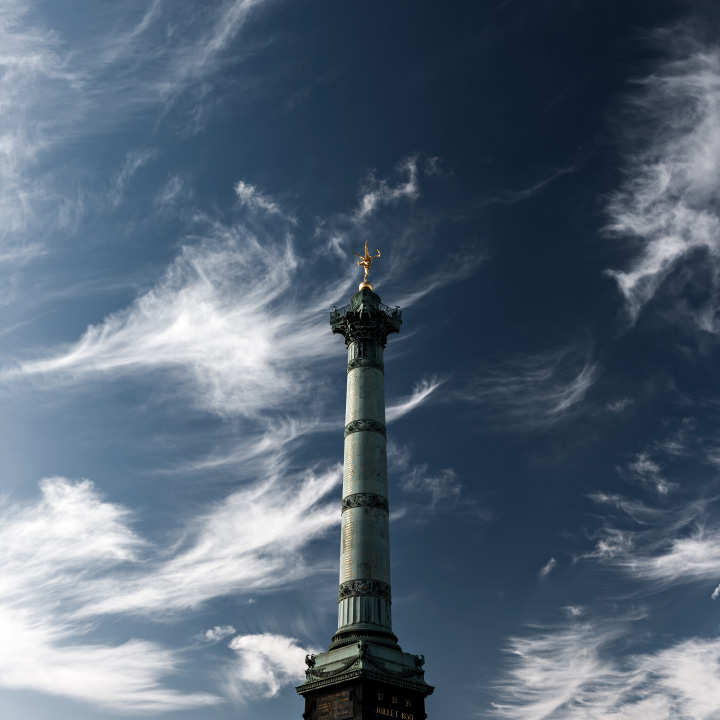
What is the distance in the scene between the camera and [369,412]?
6075 cm

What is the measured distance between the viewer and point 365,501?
56125mm

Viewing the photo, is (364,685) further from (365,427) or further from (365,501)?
(365,427)

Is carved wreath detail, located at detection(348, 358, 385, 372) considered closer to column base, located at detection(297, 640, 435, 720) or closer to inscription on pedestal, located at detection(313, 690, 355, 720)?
column base, located at detection(297, 640, 435, 720)

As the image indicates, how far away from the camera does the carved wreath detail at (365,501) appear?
56125mm

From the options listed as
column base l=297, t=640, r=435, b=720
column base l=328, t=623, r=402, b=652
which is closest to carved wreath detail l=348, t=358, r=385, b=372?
column base l=328, t=623, r=402, b=652

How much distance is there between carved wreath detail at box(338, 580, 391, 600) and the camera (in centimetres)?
5241

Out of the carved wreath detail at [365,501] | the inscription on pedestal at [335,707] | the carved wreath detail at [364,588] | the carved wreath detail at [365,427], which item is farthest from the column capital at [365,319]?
the inscription on pedestal at [335,707]

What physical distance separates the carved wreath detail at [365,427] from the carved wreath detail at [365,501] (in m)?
5.43

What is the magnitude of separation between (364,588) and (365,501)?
6406 mm

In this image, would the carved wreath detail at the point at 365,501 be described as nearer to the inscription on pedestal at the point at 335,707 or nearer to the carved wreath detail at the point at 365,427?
the carved wreath detail at the point at 365,427

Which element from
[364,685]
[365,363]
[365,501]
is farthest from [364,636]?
[365,363]

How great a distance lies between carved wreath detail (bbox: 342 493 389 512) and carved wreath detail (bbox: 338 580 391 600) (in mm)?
5616

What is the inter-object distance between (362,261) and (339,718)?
38944 mm

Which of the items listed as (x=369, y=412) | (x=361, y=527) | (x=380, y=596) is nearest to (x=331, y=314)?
(x=369, y=412)
